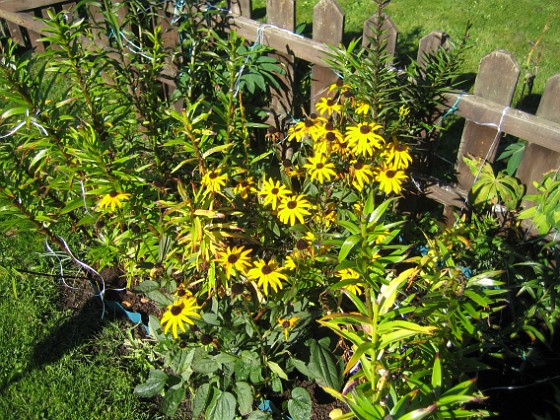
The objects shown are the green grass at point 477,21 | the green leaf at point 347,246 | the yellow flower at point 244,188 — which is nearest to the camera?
the green leaf at point 347,246

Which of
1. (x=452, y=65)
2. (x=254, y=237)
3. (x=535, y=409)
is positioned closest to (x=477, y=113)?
(x=452, y=65)

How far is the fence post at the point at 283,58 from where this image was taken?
127 inches

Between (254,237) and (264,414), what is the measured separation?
2.59 ft

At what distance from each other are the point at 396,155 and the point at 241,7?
63.8 inches

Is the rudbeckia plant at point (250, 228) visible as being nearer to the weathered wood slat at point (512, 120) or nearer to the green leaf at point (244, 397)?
the green leaf at point (244, 397)

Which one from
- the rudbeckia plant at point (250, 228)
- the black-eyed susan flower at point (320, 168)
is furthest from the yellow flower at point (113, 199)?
the black-eyed susan flower at point (320, 168)

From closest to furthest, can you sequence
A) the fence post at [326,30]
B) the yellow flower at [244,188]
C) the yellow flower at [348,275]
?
the yellow flower at [348,275]
the yellow flower at [244,188]
the fence post at [326,30]

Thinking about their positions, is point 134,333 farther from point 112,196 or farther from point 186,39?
point 186,39

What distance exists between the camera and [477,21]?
584 centimetres

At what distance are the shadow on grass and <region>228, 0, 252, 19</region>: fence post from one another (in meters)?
1.93

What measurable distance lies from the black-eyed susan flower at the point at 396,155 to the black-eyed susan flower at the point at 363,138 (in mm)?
70

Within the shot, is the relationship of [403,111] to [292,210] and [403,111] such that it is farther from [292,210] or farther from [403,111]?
[292,210]

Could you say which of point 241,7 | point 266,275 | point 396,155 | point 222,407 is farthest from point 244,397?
point 241,7

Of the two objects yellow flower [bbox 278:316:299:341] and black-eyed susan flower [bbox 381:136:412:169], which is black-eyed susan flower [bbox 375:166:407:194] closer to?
black-eyed susan flower [bbox 381:136:412:169]
